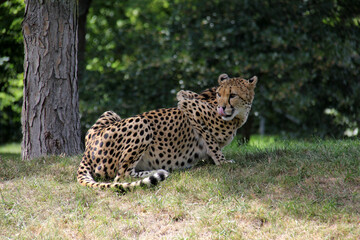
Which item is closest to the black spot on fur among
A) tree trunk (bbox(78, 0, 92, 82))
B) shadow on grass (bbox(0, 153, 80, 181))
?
shadow on grass (bbox(0, 153, 80, 181))

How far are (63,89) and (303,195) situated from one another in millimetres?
3748

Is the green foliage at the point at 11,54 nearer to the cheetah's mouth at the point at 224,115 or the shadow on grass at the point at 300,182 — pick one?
the cheetah's mouth at the point at 224,115

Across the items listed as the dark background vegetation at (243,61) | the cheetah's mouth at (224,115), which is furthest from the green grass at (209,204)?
the dark background vegetation at (243,61)

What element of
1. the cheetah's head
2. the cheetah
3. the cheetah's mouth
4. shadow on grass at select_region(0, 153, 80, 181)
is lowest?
shadow on grass at select_region(0, 153, 80, 181)

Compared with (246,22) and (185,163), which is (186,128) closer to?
(185,163)

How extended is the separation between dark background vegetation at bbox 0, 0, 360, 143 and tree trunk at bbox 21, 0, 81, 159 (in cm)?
324

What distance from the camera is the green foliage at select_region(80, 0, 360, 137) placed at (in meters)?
9.75

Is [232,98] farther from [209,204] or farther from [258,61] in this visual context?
[258,61]

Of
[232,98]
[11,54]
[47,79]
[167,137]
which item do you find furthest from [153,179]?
[11,54]

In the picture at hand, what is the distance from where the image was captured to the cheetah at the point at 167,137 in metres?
5.30

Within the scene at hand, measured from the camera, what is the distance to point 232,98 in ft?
18.0

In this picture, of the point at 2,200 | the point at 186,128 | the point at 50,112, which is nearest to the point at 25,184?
the point at 2,200

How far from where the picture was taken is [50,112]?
6.49 meters

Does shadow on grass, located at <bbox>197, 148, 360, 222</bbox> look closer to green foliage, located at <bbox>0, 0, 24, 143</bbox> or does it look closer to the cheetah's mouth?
the cheetah's mouth
